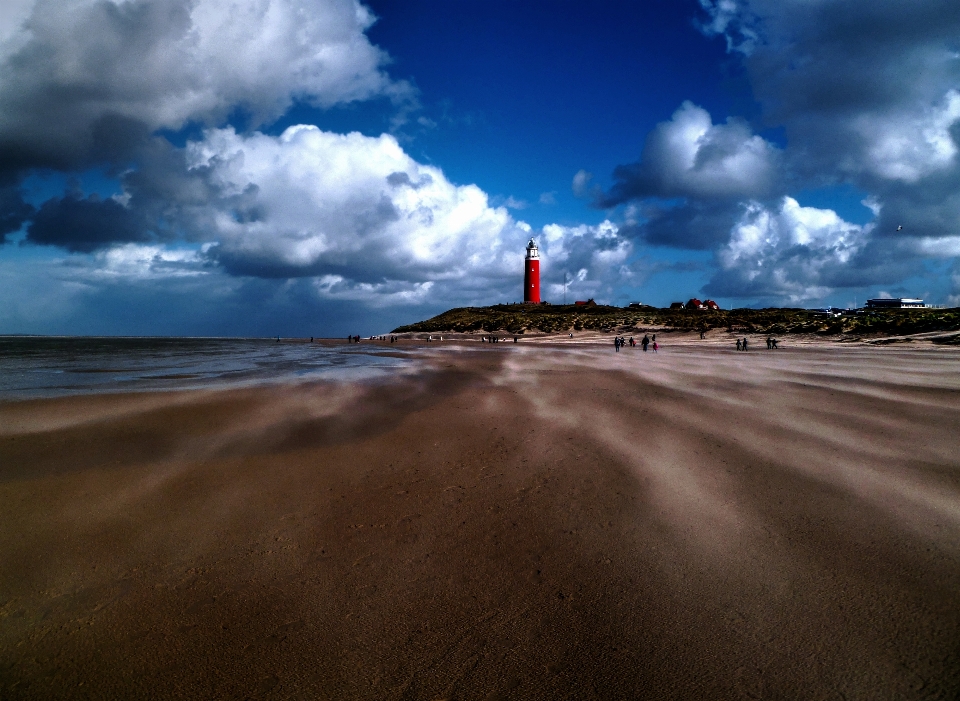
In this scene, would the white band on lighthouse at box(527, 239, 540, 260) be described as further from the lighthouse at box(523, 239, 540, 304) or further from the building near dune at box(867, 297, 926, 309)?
the building near dune at box(867, 297, 926, 309)

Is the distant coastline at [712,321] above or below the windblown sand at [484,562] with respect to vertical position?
above

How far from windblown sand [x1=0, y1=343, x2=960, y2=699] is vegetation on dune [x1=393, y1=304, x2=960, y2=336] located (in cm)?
4308

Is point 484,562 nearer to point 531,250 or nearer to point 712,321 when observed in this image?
point 712,321

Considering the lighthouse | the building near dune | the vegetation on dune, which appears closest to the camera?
the vegetation on dune

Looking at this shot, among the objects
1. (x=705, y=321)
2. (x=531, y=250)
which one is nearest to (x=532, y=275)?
(x=531, y=250)

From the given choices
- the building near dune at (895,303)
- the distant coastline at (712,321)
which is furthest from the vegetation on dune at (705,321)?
the building near dune at (895,303)

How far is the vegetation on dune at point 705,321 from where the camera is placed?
141 ft

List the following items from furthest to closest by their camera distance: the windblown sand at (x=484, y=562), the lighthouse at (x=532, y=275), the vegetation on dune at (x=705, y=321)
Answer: the lighthouse at (x=532, y=275)
the vegetation on dune at (x=705, y=321)
the windblown sand at (x=484, y=562)

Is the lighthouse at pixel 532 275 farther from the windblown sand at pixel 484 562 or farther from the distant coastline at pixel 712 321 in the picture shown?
the windblown sand at pixel 484 562

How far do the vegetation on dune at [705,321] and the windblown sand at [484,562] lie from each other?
1696 inches

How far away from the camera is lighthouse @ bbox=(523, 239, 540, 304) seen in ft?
375

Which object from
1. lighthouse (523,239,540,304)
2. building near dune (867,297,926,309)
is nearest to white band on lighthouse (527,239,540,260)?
lighthouse (523,239,540,304)

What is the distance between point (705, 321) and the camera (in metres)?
63.7

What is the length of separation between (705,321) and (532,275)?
55989mm
